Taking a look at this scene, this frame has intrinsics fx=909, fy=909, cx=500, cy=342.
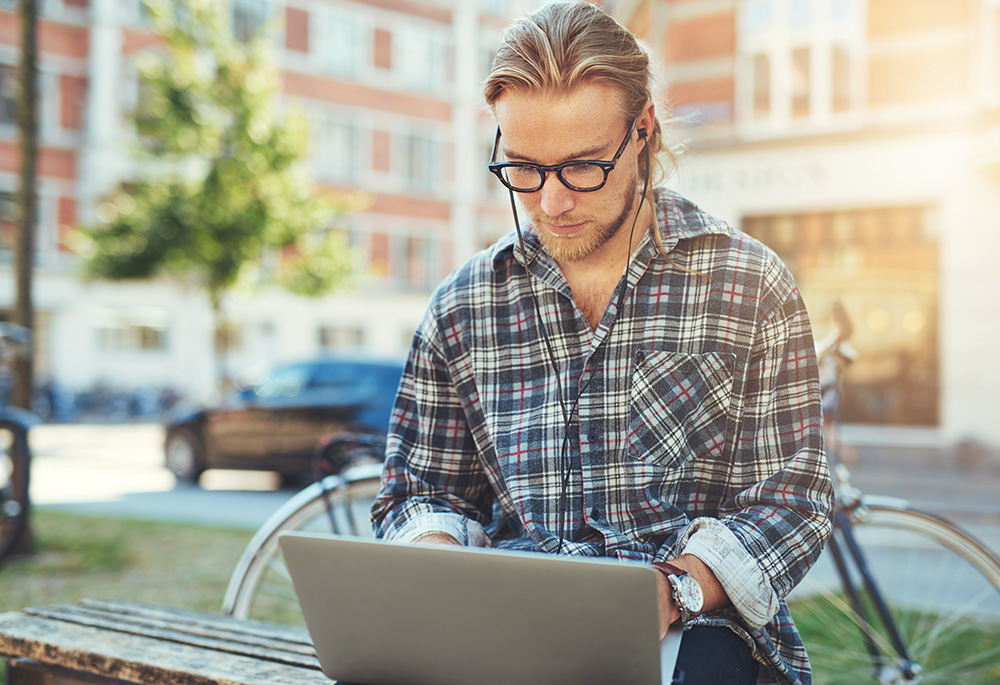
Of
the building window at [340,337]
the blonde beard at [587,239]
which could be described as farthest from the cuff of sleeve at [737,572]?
the building window at [340,337]

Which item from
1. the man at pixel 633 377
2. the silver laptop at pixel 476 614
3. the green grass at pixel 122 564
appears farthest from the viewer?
the green grass at pixel 122 564

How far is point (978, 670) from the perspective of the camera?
326cm

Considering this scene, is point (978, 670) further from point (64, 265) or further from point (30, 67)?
point (64, 265)

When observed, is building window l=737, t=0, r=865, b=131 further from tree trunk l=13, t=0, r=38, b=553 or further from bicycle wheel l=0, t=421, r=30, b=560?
bicycle wheel l=0, t=421, r=30, b=560

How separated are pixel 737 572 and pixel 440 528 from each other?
60 cm

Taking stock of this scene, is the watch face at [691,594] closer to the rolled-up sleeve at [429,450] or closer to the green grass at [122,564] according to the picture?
the rolled-up sleeve at [429,450]

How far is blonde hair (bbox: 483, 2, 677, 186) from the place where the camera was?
175cm

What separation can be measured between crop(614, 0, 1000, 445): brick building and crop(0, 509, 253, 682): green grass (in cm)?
818

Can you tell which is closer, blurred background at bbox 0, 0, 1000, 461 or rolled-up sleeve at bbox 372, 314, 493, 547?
rolled-up sleeve at bbox 372, 314, 493, 547

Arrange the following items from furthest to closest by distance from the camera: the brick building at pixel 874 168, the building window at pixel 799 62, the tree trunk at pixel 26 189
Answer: the building window at pixel 799 62 < the brick building at pixel 874 168 < the tree trunk at pixel 26 189

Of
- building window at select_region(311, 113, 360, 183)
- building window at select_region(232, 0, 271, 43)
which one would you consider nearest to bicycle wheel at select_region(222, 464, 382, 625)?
building window at select_region(311, 113, 360, 183)

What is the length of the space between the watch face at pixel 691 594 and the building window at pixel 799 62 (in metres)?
12.0

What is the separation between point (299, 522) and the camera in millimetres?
2803

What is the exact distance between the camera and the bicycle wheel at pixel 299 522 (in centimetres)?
277
